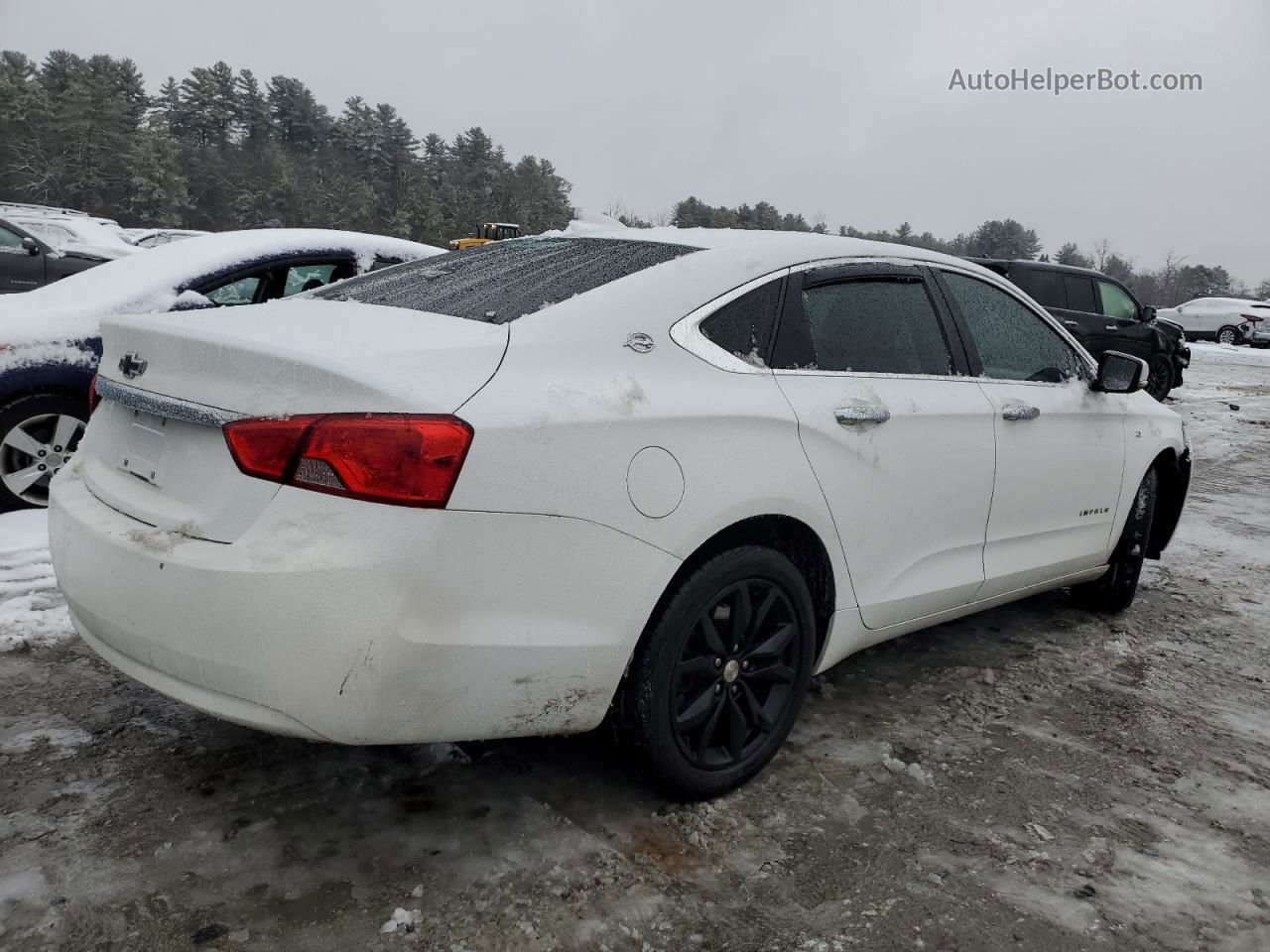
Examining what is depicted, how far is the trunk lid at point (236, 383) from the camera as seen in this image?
202 cm

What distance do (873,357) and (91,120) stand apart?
68.5 m

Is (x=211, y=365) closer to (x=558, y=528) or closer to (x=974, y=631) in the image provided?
(x=558, y=528)

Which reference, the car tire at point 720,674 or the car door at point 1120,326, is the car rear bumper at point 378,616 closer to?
the car tire at point 720,674

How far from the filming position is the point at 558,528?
2.11 meters

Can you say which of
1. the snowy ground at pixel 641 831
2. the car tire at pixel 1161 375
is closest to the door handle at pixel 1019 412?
the snowy ground at pixel 641 831

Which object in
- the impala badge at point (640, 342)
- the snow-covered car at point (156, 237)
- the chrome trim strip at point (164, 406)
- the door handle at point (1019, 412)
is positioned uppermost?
the snow-covered car at point (156, 237)

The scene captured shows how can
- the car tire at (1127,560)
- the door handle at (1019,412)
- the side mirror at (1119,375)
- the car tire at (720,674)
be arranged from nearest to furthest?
the car tire at (720,674) < the door handle at (1019,412) < the side mirror at (1119,375) < the car tire at (1127,560)

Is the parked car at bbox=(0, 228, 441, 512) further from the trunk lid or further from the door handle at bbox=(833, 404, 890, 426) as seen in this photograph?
the door handle at bbox=(833, 404, 890, 426)

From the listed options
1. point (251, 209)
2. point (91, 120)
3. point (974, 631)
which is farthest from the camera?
point (251, 209)

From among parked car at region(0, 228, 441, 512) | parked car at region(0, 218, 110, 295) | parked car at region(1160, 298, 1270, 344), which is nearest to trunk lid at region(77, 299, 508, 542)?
parked car at region(0, 228, 441, 512)

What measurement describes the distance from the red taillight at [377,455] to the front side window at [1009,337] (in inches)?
87.9

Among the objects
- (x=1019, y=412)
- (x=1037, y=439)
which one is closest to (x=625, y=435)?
→ (x=1019, y=412)

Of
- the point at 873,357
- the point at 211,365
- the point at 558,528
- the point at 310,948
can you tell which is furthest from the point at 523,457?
the point at 873,357

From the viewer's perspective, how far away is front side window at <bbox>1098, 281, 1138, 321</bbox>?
43.7ft
